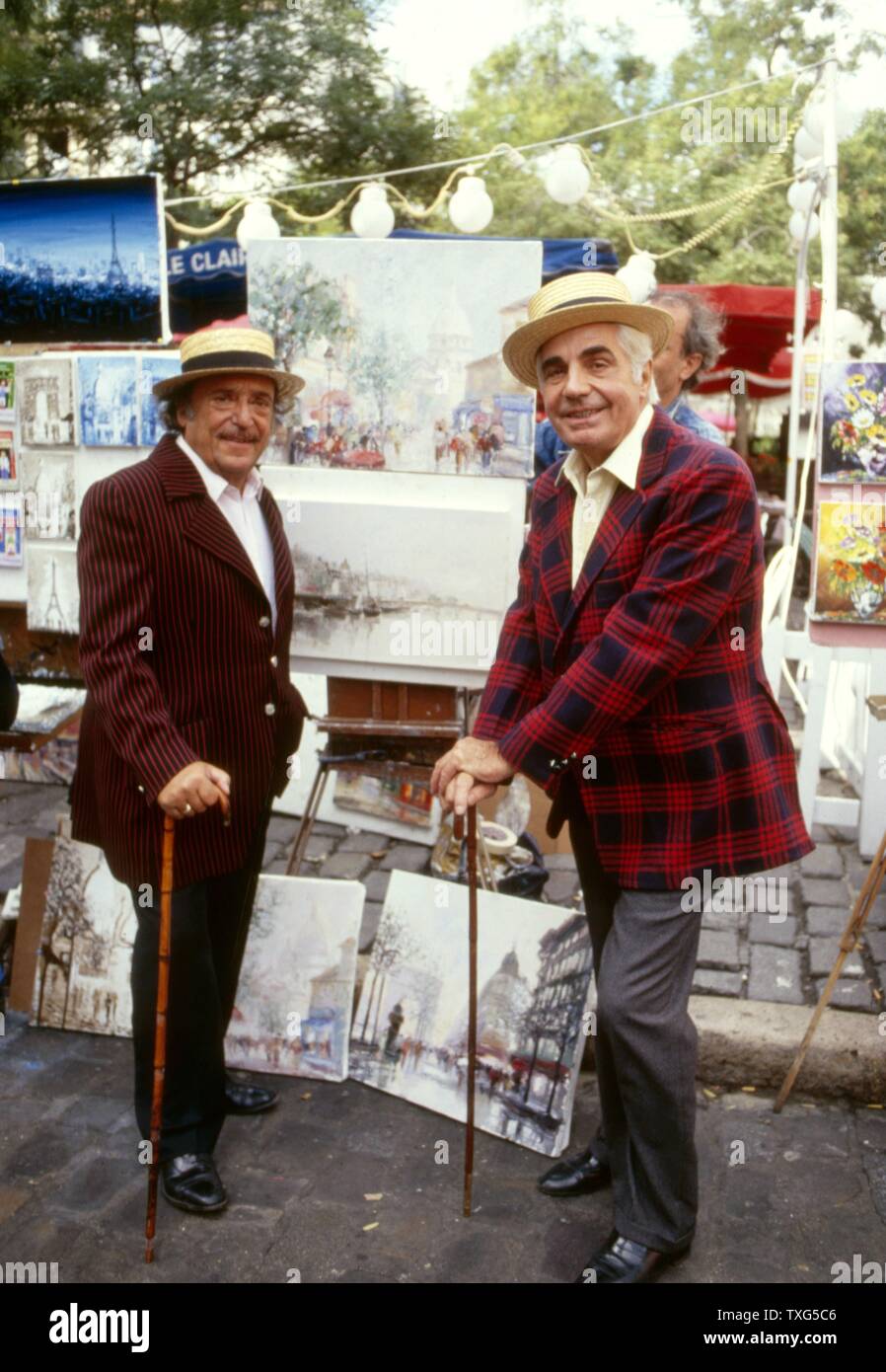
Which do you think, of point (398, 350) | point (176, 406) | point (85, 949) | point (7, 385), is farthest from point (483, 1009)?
point (7, 385)

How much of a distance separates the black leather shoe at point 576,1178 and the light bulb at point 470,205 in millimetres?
6027

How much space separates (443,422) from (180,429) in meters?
0.82

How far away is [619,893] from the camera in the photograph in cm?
241

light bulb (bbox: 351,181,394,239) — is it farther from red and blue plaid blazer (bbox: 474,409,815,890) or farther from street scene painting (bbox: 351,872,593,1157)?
red and blue plaid blazer (bbox: 474,409,815,890)

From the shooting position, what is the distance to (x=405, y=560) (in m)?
3.38

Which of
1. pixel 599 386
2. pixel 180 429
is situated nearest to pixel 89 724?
pixel 180 429

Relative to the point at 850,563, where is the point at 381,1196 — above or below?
below

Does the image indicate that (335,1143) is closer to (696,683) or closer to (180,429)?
(696,683)

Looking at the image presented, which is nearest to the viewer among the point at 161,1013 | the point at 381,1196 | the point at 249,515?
the point at 161,1013

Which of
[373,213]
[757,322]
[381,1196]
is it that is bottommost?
[381,1196]

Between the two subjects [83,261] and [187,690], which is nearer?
[187,690]

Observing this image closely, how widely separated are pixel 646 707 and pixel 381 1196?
1.30 m

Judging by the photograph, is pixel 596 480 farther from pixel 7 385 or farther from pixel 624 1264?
Result: pixel 7 385

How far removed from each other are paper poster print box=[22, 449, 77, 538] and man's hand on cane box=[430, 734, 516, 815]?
1.87 meters
